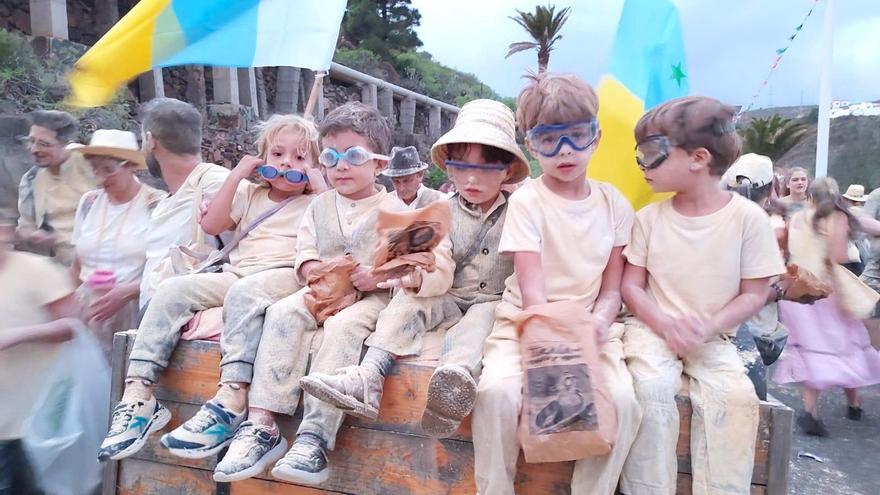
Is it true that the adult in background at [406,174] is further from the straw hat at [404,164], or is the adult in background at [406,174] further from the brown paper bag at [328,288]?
the brown paper bag at [328,288]

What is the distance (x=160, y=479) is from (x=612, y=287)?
180cm

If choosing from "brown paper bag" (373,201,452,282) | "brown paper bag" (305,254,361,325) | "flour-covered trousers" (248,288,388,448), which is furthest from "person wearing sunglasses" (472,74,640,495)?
"brown paper bag" (305,254,361,325)

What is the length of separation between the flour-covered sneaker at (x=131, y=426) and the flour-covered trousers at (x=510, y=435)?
1.19m

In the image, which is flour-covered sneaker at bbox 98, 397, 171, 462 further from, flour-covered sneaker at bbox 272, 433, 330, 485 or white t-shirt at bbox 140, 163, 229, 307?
white t-shirt at bbox 140, 163, 229, 307

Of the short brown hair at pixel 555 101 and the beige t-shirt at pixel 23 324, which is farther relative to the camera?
the beige t-shirt at pixel 23 324

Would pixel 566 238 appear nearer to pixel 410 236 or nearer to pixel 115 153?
pixel 410 236

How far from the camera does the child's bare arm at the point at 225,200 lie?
112 inches

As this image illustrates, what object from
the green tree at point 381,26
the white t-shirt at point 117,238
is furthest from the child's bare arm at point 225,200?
the green tree at point 381,26

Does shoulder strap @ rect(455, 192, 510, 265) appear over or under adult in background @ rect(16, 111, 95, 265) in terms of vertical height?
under

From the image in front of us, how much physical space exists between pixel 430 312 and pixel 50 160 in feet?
8.95

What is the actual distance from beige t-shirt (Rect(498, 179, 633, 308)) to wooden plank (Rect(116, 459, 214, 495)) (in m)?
1.31

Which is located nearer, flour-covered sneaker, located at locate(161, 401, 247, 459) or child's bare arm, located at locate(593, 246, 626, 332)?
→ flour-covered sneaker, located at locate(161, 401, 247, 459)

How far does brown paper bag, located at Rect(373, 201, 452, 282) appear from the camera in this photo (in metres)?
2.11

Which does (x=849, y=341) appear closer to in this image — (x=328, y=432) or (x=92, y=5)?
(x=328, y=432)
